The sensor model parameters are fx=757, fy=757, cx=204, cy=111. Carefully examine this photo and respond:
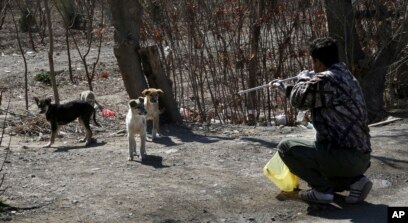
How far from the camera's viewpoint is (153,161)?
26.8ft

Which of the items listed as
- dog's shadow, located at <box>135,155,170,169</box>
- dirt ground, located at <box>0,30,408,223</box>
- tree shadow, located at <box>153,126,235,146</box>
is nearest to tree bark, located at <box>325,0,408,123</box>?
dirt ground, located at <box>0,30,408,223</box>

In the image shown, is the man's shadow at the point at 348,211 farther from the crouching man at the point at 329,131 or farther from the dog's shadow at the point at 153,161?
the dog's shadow at the point at 153,161

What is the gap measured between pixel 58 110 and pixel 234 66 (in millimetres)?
3075

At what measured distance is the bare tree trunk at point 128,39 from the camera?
10.1m

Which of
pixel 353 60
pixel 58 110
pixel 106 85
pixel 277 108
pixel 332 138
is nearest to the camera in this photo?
pixel 332 138

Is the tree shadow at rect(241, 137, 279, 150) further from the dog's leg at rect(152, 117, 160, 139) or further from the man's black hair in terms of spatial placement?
the man's black hair

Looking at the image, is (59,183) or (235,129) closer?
(59,183)

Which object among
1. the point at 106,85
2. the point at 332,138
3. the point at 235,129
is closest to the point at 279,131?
the point at 235,129

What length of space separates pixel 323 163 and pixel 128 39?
445 centimetres

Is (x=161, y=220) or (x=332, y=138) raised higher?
(x=332, y=138)

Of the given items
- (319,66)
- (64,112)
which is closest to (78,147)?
(64,112)

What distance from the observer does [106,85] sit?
1534 centimetres

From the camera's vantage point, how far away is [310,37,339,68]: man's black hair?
627cm

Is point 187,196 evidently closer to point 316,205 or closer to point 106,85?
point 316,205
